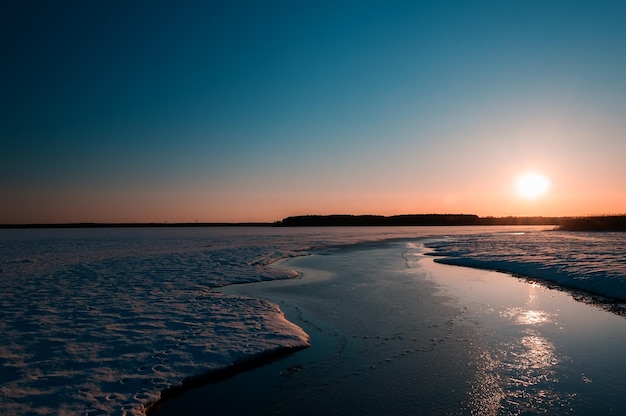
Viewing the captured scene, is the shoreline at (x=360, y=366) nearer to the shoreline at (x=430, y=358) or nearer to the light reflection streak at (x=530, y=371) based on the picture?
the shoreline at (x=430, y=358)

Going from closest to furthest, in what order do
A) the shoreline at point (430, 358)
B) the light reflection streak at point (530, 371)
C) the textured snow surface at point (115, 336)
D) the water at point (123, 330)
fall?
1. the light reflection streak at point (530, 371)
2. the shoreline at point (430, 358)
3. the textured snow surface at point (115, 336)
4. the water at point (123, 330)

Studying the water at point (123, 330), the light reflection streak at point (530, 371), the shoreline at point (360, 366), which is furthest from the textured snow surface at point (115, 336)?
the light reflection streak at point (530, 371)

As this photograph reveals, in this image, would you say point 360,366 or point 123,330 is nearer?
point 360,366

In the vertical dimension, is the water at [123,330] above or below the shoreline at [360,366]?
above

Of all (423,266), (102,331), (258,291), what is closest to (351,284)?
(258,291)

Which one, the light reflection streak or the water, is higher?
the water

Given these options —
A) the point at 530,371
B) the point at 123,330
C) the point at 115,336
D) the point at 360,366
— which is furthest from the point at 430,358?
the point at 123,330

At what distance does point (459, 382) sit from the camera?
6.42m

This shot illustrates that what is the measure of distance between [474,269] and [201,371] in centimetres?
1849

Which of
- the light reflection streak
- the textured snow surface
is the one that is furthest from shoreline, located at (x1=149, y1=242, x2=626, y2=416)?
the textured snow surface

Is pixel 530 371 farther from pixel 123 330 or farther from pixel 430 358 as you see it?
pixel 123 330

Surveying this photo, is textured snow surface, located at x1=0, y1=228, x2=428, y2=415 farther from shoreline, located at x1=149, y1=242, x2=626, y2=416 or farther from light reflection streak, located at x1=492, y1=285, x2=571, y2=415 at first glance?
light reflection streak, located at x1=492, y1=285, x2=571, y2=415

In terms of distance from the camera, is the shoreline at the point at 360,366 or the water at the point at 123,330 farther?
the water at the point at 123,330

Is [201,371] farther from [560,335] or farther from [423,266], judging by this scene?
[423,266]
